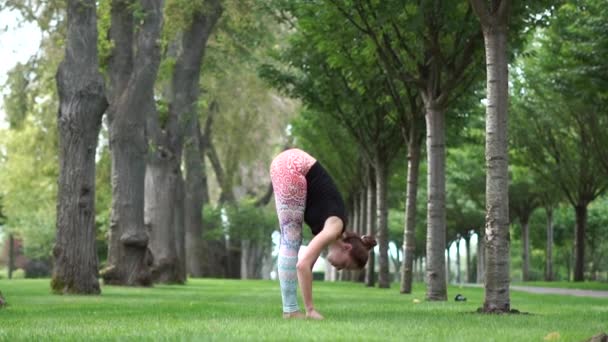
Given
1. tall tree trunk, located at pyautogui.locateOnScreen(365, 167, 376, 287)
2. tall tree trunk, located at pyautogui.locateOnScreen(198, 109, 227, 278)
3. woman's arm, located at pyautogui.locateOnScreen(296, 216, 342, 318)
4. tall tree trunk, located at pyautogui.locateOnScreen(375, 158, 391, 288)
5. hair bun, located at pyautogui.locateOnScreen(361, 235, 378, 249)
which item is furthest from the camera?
tall tree trunk, located at pyautogui.locateOnScreen(198, 109, 227, 278)

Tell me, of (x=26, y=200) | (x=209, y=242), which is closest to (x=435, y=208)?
(x=209, y=242)

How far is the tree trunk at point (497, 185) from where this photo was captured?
12.8 meters

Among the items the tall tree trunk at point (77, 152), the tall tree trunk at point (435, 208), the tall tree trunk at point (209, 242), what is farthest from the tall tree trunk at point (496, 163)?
the tall tree trunk at point (209, 242)

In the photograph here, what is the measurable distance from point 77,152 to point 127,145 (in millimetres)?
5475

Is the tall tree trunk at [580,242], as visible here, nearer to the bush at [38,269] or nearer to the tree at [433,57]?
the tree at [433,57]

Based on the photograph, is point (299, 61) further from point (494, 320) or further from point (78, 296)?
point (494, 320)

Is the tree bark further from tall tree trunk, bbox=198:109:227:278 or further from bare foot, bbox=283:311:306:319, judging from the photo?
bare foot, bbox=283:311:306:319

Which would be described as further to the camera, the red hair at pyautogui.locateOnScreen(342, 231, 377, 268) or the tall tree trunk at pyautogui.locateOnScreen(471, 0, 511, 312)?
the tall tree trunk at pyautogui.locateOnScreen(471, 0, 511, 312)

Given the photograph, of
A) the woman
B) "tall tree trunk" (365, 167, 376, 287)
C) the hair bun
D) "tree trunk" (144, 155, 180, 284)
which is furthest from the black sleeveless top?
"tall tree trunk" (365, 167, 376, 287)

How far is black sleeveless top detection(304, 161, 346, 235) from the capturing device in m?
9.56

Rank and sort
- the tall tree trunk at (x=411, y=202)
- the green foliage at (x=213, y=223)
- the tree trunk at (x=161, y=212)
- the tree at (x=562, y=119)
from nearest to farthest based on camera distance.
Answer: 1. the tall tree trunk at (x=411, y=202)
2. the tree trunk at (x=161, y=212)
3. the tree at (x=562, y=119)
4. the green foliage at (x=213, y=223)

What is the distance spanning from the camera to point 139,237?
2477 centimetres

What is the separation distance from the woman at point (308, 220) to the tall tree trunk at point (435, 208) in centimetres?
888

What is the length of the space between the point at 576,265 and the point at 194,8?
828 inches
